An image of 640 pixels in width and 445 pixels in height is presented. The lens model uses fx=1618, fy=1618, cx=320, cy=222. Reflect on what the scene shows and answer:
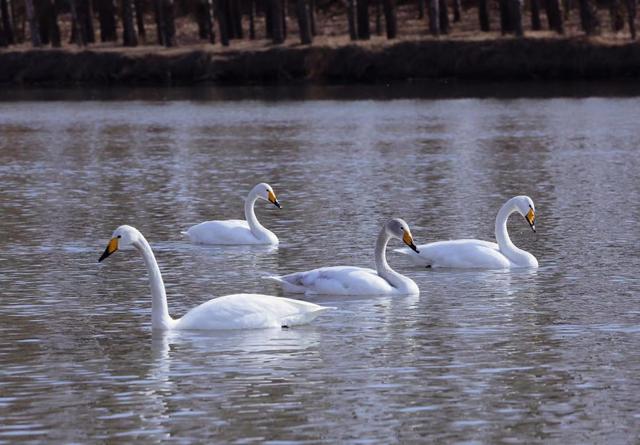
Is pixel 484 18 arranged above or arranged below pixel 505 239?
above

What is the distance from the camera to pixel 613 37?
69500mm

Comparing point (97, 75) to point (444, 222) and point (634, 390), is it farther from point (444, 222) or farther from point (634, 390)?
point (634, 390)

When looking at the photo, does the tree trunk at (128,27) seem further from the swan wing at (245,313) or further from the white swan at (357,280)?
the swan wing at (245,313)

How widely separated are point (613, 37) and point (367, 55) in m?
10.6

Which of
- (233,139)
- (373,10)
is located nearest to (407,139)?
(233,139)

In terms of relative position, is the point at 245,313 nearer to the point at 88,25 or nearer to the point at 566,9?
the point at 566,9

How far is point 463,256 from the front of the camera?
18.6 metres

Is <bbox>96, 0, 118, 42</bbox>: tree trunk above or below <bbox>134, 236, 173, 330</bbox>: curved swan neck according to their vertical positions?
above

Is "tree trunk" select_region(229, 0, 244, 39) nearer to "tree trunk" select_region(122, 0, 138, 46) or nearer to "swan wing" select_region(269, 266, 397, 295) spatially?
"tree trunk" select_region(122, 0, 138, 46)

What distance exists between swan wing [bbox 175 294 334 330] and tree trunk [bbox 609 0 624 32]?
6185 cm

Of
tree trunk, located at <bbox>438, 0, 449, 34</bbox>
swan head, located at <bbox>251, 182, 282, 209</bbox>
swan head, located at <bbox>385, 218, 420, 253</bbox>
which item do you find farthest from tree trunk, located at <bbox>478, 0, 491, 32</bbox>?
swan head, located at <bbox>385, 218, 420, 253</bbox>

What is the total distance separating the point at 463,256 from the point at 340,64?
53.0m

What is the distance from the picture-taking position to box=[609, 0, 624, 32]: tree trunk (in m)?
74.4

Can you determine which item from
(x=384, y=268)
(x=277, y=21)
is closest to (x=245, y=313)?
(x=384, y=268)
